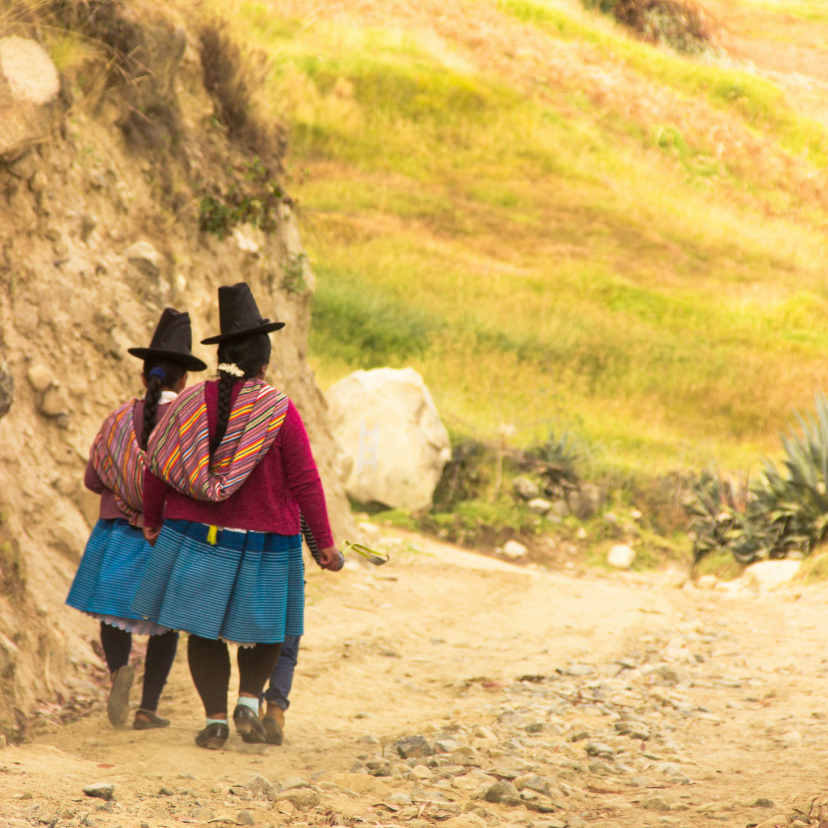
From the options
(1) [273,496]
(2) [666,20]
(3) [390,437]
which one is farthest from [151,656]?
(2) [666,20]

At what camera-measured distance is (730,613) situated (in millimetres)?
7188

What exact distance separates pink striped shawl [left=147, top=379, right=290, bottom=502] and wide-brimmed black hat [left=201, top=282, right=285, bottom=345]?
193 mm

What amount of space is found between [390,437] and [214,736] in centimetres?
910

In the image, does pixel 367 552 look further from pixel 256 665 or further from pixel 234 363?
pixel 234 363

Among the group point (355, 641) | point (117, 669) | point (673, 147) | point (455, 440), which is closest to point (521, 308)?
point (455, 440)

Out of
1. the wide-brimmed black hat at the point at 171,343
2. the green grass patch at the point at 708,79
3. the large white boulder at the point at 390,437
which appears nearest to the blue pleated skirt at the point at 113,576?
the wide-brimmed black hat at the point at 171,343

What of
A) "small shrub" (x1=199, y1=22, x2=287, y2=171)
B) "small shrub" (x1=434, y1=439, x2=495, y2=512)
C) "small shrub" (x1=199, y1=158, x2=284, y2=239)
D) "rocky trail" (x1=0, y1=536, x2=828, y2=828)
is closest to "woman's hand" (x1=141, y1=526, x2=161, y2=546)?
"rocky trail" (x1=0, y1=536, x2=828, y2=828)

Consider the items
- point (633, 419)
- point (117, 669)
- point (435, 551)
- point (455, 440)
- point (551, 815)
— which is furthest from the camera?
point (633, 419)

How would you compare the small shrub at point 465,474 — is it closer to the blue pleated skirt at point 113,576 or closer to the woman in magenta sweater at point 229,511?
the blue pleated skirt at point 113,576

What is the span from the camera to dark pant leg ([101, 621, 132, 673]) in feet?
12.7

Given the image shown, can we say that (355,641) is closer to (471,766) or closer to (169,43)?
(471,766)

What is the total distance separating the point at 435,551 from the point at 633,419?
1162 centimetres

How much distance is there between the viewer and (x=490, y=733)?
12.7 ft

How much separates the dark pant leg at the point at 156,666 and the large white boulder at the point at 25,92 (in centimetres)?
351
